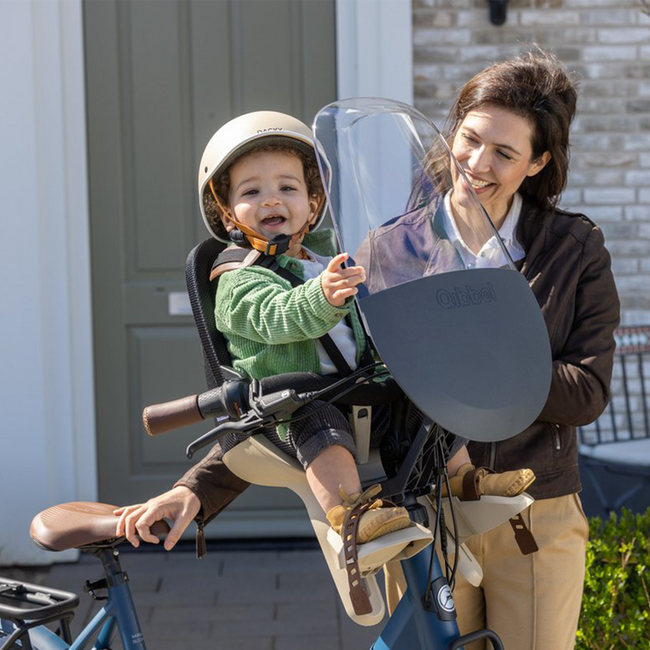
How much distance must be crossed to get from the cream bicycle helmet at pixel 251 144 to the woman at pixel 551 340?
477 millimetres

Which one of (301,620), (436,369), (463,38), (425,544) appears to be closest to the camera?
(436,369)

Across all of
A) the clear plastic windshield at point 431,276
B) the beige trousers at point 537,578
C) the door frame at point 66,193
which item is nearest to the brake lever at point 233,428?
the clear plastic windshield at point 431,276

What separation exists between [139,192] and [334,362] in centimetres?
332

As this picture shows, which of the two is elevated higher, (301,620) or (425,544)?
(425,544)

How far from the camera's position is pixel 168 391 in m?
5.05

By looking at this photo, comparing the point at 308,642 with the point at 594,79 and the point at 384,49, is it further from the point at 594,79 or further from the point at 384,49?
the point at 594,79

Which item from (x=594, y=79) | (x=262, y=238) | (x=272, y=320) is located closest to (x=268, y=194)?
(x=262, y=238)

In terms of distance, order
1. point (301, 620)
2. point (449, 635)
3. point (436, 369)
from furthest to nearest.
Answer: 1. point (301, 620)
2. point (449, 635)
3. point (436, 369)

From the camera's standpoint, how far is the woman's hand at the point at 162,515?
79.7 inches

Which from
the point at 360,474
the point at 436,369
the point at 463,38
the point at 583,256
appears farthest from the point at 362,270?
the point at 463,38

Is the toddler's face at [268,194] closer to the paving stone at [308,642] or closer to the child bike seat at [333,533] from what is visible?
the child bike seat at [333,533]

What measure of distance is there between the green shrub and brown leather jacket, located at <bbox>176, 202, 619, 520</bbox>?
77 centimetres

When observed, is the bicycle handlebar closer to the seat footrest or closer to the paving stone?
the seat footrest

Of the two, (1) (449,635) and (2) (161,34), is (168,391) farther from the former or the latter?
(1) (449,635)
